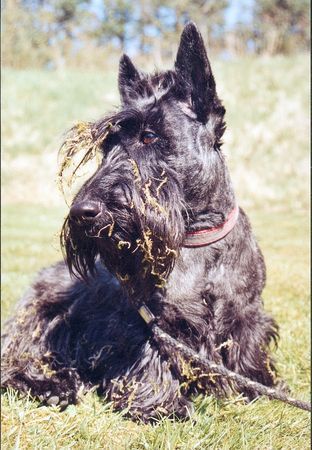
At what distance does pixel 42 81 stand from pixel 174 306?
52.6 feet

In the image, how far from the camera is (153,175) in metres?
2.55

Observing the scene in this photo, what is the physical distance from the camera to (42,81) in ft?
57.3

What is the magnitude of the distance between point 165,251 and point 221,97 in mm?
12596

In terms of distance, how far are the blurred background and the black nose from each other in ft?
1.74

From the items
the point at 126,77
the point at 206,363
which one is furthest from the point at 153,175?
the point at 206,363

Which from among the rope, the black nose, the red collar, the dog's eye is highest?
the dog's eye

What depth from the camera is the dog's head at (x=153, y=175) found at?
7.83 ft

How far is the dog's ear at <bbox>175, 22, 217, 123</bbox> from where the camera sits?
262cm

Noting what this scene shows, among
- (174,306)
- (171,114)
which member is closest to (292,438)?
(174,306)

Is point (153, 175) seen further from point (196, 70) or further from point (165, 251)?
point (196, 70)

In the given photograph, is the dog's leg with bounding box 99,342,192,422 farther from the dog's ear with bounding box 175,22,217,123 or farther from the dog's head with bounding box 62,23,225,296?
the dog's ear with bounding box 175,22,217,123

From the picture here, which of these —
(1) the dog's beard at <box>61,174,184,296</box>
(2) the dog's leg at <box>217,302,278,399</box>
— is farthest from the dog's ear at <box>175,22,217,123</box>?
(2) the dog's leg at <box>217,302,278,399</box>

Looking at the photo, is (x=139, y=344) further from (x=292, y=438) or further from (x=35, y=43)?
(x=35, y=43)

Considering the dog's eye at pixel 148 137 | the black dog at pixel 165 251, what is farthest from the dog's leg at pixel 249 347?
the dog's eye at pixel 148 137
